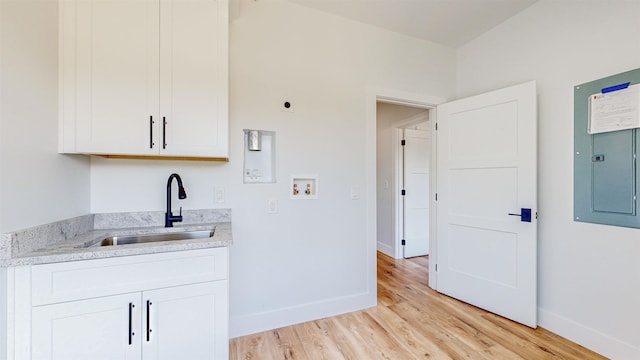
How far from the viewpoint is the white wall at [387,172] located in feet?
13.5

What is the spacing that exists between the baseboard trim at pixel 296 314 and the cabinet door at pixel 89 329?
877 millimetres

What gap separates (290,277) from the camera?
2262 millimetres

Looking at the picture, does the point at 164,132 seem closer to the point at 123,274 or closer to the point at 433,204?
the point at 123,274

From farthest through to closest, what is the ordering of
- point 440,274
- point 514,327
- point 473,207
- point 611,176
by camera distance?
point 440,274, point 473,207, point 514,327, point 611,176

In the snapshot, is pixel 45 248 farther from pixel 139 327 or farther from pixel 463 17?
pixel 463 17

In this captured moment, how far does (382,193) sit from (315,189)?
240 cm

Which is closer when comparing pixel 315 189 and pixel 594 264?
pixel 594 264

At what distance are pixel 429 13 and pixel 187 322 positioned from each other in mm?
2990

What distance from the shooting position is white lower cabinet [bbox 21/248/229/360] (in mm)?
1181

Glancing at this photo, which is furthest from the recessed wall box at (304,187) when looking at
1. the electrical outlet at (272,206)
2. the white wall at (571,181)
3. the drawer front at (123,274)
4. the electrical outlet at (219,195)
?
the white wall at (571,181)

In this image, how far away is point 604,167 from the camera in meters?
1.84

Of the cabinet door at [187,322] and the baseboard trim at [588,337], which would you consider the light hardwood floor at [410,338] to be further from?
the cabinet door at [187,322]

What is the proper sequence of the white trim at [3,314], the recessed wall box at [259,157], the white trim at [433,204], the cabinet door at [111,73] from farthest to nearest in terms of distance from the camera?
the white trim at [433,204] → the recessed wall box at [259,157] → the cabinet door at [111,73] → the white trim at [3,314]

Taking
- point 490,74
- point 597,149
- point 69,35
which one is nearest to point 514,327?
point 597,149
